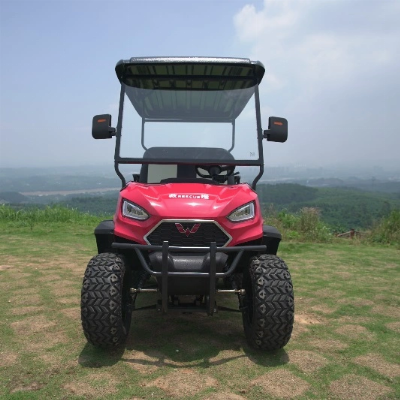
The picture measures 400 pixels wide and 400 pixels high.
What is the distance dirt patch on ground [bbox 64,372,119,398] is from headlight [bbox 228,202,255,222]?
1407 millimetres

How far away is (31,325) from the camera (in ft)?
12.3

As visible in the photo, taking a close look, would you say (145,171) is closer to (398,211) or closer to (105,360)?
(105,360)

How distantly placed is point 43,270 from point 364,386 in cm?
450

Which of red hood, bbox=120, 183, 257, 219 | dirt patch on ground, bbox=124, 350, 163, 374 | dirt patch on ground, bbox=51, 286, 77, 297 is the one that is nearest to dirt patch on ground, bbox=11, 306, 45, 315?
dirt patch on ground, bbox=51, 286, 77, 297

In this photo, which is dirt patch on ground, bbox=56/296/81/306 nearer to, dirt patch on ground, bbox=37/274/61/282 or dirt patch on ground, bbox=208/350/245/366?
dirt patch on ground, bbox=37/274/61/282

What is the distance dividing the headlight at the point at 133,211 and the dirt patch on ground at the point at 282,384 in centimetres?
141

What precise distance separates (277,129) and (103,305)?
6.91 feet

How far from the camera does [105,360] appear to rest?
3043 millimetres

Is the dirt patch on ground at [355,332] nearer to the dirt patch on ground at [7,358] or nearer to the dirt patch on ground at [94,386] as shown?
the dirt patch on ground at [94,386]

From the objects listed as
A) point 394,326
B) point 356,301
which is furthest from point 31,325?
point 356,301

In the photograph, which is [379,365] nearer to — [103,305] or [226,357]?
[226,357]

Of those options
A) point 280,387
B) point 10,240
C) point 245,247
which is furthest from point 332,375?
point 10,240

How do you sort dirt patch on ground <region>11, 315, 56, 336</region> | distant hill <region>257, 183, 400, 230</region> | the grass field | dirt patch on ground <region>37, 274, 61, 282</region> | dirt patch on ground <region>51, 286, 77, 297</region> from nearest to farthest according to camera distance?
the grass field, dirt patch on ground <region>11, 315, 56, 336</region>, dirt patch on ground <region>51, 286, 77, 297</region>, dirt patch on ground <region>37, 274, 61, 282</region>, distant hill <region>257, 183, 400, 230</region>

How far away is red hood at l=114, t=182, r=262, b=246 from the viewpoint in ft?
10.3
